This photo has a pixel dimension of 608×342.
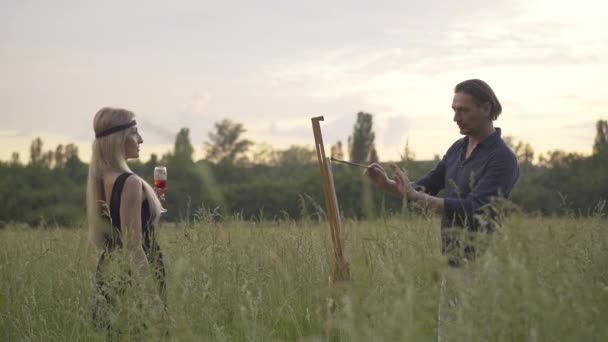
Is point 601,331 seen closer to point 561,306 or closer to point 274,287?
point 561,306

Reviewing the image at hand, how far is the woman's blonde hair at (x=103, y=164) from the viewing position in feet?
13.9

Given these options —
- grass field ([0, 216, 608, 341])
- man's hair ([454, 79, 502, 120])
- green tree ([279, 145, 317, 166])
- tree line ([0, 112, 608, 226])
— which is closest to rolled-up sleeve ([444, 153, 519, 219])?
grass field ([0, 216, 608, 341])

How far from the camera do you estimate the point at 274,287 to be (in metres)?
5.39

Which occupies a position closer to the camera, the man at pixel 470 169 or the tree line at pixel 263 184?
the man at pixel 470 169

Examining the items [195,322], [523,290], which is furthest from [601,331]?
[195,322]

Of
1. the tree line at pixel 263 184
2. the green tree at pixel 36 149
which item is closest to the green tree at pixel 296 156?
the tree line at pixel 263 184

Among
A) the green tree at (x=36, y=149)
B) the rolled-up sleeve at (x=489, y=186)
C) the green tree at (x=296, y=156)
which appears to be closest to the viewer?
the rolled-up sleeve at (x=489, y=186)

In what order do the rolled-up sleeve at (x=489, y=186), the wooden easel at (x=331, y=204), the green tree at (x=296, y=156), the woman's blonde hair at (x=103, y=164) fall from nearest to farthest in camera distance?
the rolled-up sleeve at (x=489, y=186) < the woman's blonde hair at (x=103, y=164) < the wooden easel at (x=331, y=204) < the green tree at (x=296, y=156)

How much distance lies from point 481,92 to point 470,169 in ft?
1.61

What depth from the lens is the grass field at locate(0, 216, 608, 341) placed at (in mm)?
2424

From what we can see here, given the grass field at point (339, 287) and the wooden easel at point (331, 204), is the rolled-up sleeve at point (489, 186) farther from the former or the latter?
the wooden easel at point (331, 204)

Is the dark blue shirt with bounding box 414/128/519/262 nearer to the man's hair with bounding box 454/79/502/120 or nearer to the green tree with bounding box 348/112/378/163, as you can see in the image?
the man's hair with bounding box 454/79/502/120

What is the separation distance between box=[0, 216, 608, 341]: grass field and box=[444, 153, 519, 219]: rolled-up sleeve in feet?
0.63

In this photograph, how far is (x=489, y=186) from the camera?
4.08 m
